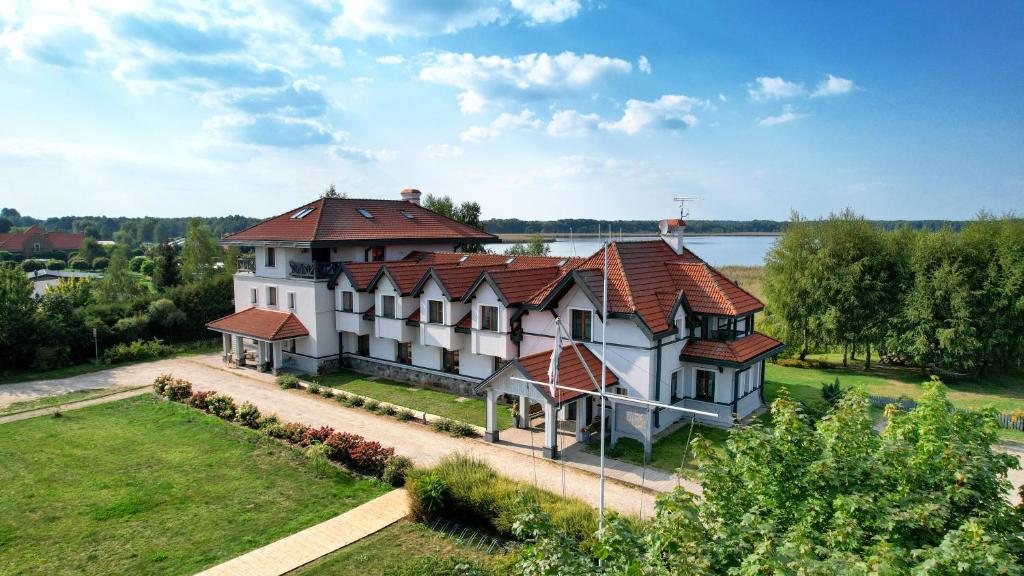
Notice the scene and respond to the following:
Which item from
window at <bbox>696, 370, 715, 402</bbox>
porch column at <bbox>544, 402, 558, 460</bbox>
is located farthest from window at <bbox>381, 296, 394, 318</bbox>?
window at <bbox>696, 370, 715, 402</bbox>

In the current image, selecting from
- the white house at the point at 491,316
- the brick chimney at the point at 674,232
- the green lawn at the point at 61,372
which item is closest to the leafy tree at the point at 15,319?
the green lawn at the point at 61,372

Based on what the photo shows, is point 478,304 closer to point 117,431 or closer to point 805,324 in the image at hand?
point 117,431

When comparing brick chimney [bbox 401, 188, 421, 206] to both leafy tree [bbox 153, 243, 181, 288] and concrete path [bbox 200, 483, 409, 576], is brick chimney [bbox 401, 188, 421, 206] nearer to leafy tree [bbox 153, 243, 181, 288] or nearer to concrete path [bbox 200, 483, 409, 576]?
leafy tree [bbox 153, 243, 181, 288]

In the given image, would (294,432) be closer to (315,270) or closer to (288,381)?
(288,381)

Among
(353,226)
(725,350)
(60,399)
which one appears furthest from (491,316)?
(60,399)

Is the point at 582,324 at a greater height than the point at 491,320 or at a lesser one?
greater
